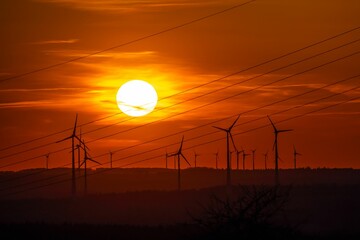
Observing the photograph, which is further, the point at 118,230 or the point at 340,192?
the point at 340,192

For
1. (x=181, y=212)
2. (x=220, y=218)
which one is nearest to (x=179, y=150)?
(x=181, y=212)

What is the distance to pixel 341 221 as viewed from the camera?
90.9m

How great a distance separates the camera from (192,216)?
40.3 meters

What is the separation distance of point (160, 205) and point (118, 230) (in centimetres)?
7819

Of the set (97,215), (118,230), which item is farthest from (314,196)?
(118,230)

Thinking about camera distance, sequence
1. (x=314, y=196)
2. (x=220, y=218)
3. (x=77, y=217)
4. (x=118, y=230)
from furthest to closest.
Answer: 1. (x=314, y=196)
2. (x=77, y=217)
3. (x=118, y=230)
4. (x=220, y=218)

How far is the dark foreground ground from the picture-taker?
35094mm

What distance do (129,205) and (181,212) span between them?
2335 cm

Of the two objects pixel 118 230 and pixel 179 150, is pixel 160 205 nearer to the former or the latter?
pixel 179 150

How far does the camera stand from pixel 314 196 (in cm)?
12306

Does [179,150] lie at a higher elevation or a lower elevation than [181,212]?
higher

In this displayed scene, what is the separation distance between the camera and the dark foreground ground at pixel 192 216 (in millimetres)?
35094

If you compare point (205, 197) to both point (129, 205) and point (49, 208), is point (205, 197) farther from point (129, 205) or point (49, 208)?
point (49, 208)

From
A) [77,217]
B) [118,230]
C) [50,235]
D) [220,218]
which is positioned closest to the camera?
[220,218]
